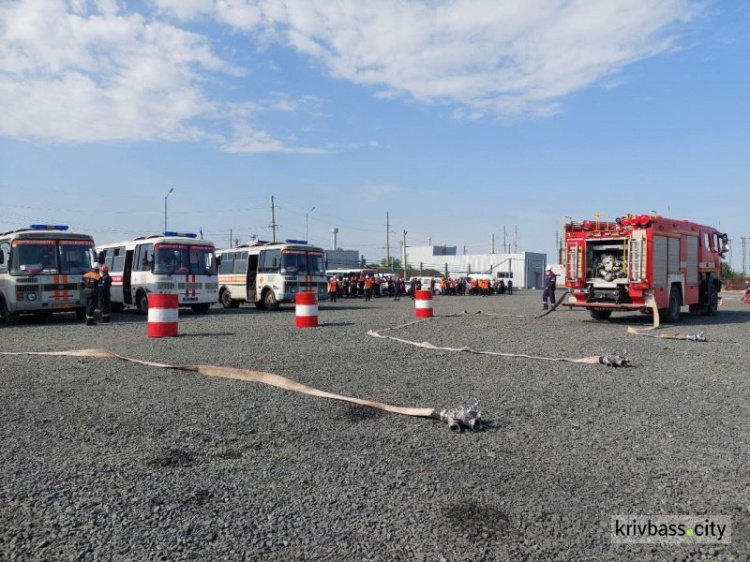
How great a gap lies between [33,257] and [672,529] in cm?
1810

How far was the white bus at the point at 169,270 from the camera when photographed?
21.1 m

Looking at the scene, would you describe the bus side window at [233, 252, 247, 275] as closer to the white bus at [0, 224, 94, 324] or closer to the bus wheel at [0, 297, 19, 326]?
the white bus at [0, 224, 94, 324]

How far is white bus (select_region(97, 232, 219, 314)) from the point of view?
21062 mm

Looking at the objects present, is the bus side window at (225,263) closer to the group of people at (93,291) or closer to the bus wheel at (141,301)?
the bus wheel at (141,301)

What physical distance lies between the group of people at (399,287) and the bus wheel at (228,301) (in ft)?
27.6

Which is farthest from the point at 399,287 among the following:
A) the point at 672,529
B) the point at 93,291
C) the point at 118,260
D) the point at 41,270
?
the point at 672,529

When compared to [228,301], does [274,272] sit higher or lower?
higher

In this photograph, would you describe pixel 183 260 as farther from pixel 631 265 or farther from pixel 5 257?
pixel 631 265

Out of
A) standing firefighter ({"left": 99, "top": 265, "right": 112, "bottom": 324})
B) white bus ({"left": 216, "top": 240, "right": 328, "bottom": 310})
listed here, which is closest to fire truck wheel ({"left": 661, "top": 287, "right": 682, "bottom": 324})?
white bus ({"left": 216, "top": 240, "right": 328, "bottom": 310})

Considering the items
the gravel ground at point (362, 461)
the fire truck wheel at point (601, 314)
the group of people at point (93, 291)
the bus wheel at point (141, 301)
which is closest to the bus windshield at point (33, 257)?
the group of people at point (93, 291)

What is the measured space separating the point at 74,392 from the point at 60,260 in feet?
42.0

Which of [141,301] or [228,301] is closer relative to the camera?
[141,301]

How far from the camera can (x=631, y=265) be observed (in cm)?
1678

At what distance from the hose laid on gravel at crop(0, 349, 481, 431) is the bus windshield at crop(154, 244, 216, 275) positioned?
1110 centimetres
